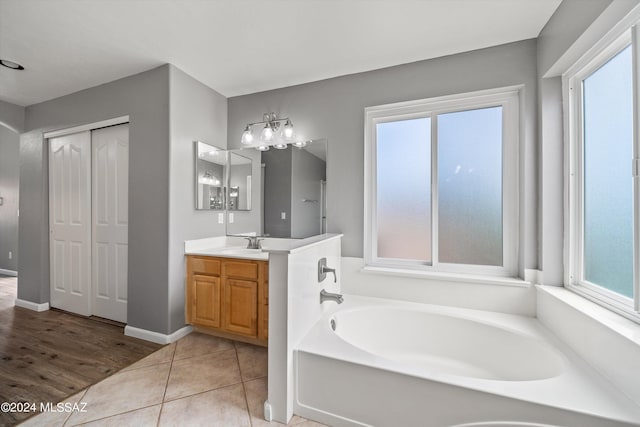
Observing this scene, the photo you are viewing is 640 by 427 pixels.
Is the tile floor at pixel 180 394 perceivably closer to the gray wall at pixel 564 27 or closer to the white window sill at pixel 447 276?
the white window sill at pixel 447 276

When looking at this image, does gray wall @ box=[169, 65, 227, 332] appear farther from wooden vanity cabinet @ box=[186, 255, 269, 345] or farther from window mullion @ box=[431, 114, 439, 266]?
window mullion @ box=[431, 114, 439, 266]

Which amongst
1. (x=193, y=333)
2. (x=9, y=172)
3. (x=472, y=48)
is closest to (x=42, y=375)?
(x=193, y=333)

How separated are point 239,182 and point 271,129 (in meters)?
0.67

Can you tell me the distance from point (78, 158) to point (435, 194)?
3764 mm

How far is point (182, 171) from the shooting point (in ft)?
8.11

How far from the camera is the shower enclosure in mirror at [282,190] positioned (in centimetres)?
258

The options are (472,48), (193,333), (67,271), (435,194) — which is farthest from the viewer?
(67,271)

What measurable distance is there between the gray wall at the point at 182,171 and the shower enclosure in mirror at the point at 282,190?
403 millimetres

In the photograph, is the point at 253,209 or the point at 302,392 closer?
the point at 302,392

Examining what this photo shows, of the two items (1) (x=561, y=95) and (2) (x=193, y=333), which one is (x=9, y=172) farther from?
(1) (x=561, y=95)

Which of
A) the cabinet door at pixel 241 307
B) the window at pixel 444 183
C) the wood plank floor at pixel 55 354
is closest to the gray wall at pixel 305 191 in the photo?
the window at pixel 444 183

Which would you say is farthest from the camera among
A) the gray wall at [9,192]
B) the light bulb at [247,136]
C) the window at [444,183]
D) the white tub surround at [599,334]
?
the gray wall at [9,192]

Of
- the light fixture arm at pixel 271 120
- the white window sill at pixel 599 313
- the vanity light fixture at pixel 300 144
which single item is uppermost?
the light fixture arm at pixel 271 120

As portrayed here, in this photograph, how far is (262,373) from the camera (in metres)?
1.91
